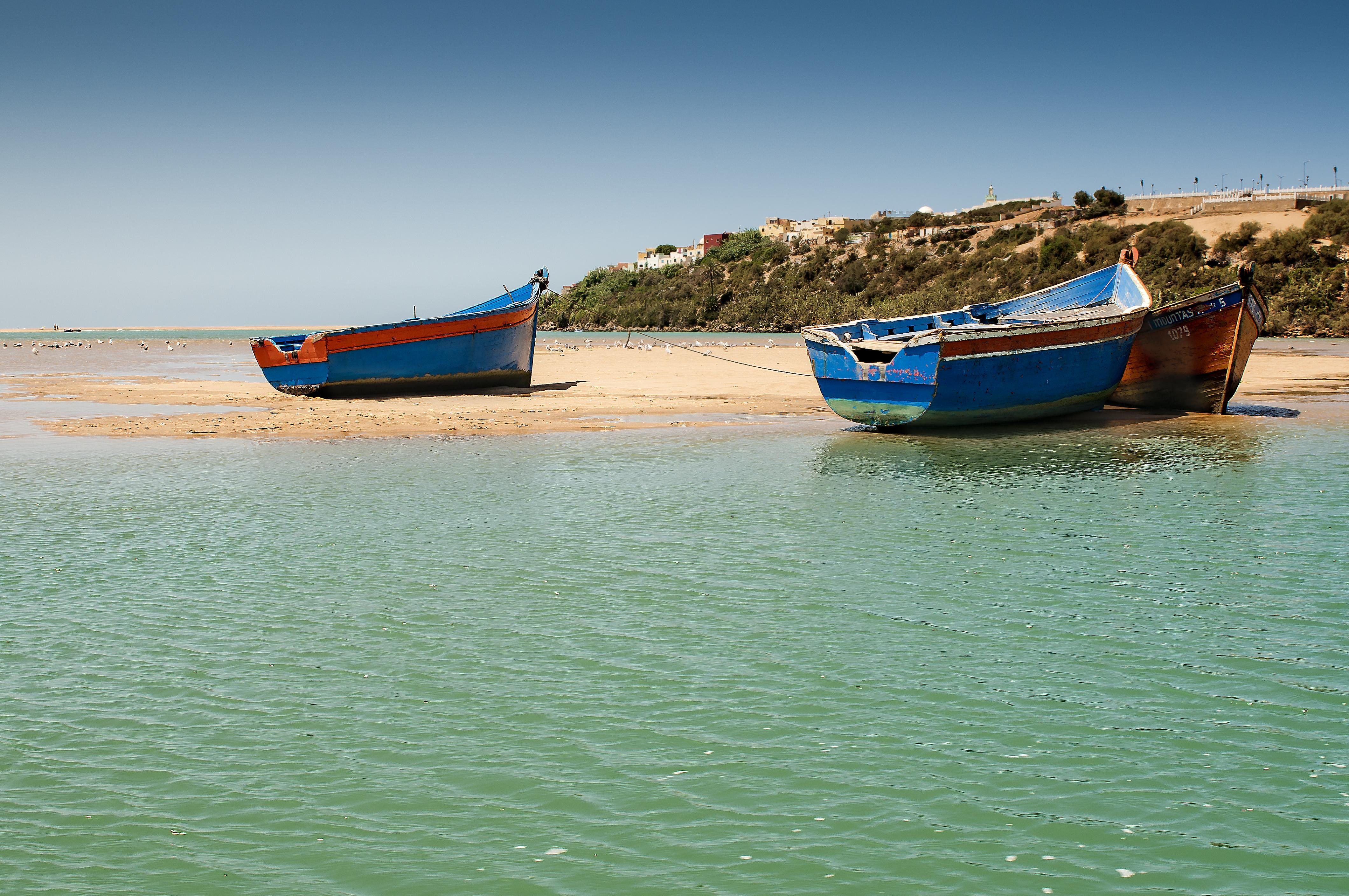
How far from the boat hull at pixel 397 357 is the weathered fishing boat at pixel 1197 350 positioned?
14955 mm

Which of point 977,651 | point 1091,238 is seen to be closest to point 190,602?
point 977,651

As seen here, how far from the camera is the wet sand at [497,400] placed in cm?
2041

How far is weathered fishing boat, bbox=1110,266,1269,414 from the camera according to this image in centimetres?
1966

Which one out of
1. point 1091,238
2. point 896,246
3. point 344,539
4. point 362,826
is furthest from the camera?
point 896,246

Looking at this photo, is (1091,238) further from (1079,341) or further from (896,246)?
(1079,341)

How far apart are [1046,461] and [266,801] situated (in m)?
13.1

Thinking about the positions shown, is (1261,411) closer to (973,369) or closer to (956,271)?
(973,369)

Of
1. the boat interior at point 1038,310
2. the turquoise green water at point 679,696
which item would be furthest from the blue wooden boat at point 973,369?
the turquoise green water at point 679,696

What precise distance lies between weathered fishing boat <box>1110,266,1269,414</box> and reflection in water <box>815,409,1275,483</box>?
75 cm

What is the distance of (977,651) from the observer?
677cm

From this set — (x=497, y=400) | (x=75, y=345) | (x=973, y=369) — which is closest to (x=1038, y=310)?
(x=973, y=369)

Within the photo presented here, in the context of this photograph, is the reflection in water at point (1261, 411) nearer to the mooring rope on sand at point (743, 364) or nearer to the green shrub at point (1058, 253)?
the mooring rope on sand at point (743, 364)

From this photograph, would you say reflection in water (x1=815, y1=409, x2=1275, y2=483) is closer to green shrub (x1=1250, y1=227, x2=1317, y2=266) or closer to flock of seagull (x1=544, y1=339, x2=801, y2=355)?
flock of seagull (x1=544, y1=339, x2=801, y2=355)

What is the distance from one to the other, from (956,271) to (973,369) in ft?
231
